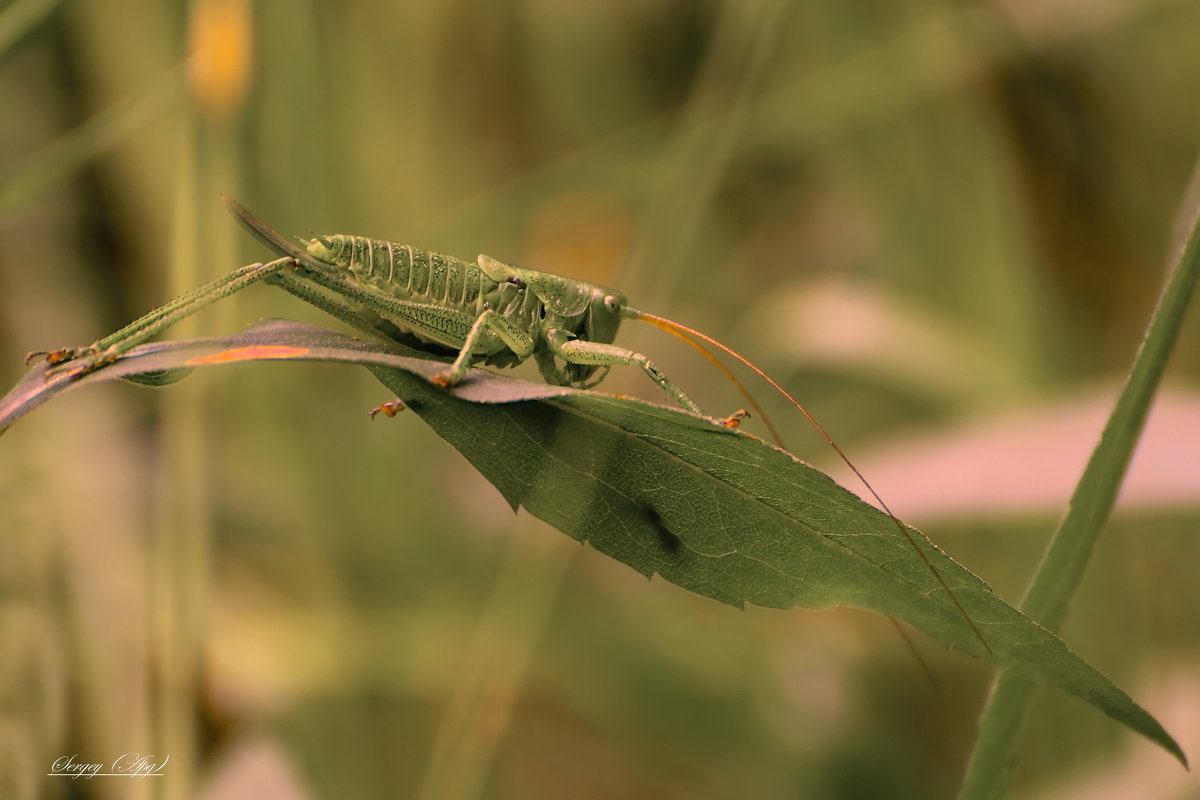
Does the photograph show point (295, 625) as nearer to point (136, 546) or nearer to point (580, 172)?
point (136, 546)

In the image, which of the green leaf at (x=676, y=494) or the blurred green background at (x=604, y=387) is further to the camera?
the blurred green background at (x=604, y=387)

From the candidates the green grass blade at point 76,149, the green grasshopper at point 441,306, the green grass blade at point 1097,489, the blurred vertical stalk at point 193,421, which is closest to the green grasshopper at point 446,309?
the green grasshopper at point 441,306

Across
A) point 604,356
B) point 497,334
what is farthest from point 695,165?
point 497,334

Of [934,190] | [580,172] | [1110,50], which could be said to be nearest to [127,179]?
[580,172]

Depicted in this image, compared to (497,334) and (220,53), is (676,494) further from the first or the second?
(220,53)

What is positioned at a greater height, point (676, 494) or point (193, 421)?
point (676, 494)

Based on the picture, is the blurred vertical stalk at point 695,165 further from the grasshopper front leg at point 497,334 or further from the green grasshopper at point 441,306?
the grasshopper front leg at point 497,334
